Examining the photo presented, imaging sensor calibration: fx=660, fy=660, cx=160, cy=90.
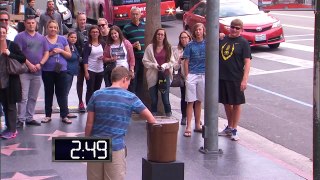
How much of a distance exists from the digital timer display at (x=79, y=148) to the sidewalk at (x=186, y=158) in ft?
9.81

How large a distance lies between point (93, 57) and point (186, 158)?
2.97 meters

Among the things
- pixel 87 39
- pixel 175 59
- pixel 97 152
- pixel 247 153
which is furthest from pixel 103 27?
pixel 97 152

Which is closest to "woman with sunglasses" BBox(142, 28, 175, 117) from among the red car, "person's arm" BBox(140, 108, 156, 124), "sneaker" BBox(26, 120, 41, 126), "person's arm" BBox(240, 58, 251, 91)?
"person's arm" BBox(240, 58, 251, 91)

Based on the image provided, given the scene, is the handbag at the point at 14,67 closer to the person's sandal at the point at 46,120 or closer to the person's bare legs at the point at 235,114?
the person's sandal at the point at 46,120

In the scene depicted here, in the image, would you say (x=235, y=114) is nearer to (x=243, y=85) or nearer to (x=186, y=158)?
(x=243, y=85)

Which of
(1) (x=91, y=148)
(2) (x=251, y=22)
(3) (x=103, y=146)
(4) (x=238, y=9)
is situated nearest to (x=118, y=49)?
(3) (x=103, y=146)

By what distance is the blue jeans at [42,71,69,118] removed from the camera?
10.7m

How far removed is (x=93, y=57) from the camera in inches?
445

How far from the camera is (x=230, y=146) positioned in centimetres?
998

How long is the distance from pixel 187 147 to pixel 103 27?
2.90m

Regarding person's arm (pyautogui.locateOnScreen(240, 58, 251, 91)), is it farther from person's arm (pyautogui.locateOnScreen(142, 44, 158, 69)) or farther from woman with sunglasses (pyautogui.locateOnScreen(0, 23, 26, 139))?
woman with sunglasses (pyautogui.locateOnScreen(0, 23, 26, 139))

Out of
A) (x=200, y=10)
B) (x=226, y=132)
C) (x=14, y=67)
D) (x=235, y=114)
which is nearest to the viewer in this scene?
(x=14, y=67)

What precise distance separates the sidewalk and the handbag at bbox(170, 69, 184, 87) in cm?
75

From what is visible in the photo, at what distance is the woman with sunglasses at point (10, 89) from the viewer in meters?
9.34
